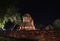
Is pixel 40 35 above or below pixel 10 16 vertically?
below

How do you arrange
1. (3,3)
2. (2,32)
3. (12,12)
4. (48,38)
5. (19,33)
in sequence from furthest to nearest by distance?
(12,12) < (3,3) < (2,32) < (19,33) < (48,38)

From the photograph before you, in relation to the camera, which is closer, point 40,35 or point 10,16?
point 40,35

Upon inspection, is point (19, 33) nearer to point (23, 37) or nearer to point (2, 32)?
point (23, 37)

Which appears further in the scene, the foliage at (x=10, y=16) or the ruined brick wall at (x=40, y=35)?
the foliage at (x=10, y=16)

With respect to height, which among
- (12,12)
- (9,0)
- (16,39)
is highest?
(9,0)

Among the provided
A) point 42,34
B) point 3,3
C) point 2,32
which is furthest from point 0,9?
point 42,34

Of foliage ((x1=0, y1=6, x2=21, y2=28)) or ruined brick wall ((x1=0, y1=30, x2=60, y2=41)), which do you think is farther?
foliage ((x1=0, y1=6, x2=21, y2=28))

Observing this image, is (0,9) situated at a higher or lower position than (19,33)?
higher

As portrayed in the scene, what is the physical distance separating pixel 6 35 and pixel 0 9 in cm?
1054

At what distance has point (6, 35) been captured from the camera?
607 centimetres

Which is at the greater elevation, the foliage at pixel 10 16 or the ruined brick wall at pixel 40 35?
the foliage at pixel 10 16

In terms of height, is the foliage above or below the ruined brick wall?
above

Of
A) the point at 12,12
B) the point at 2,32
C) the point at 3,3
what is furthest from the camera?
the point at 12,12

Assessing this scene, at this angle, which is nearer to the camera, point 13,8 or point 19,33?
point 19,33
